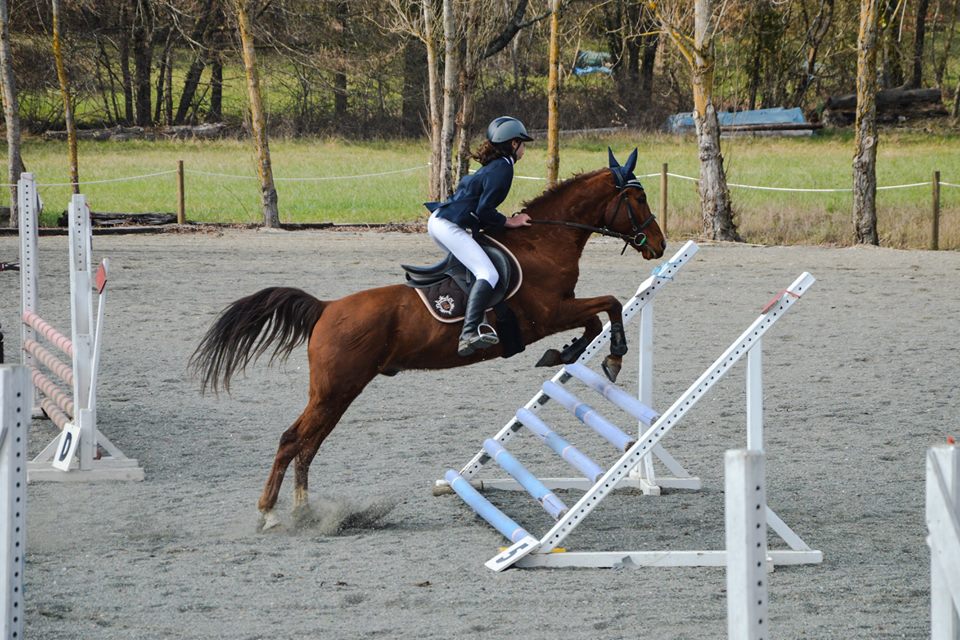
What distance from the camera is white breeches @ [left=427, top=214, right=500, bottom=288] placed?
21.0ft

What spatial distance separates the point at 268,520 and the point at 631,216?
102 inches

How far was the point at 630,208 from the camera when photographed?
22.5 ft

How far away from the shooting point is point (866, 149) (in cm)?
1894

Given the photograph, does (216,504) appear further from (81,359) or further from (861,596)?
(861,596)

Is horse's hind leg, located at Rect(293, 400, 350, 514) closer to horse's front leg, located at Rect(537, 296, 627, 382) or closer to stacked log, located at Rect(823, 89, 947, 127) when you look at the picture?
horse's front leg, located at Rect(537, 296, 627, 382)

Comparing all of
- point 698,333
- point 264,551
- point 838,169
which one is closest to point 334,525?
point 264,551

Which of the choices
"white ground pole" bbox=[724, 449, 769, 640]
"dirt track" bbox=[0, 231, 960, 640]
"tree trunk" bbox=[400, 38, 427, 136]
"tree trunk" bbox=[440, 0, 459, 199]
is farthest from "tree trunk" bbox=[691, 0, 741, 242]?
"tree trunk" bbox=[400, 38, 427, 136]

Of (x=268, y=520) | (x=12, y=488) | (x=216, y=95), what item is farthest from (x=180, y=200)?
(x=216, y=95)

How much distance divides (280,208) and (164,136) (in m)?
14.9

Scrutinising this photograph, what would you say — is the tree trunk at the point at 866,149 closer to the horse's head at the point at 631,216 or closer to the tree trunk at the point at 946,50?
the horse's head at the point at 631,216

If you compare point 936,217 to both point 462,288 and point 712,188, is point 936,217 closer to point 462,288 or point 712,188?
point 712,188

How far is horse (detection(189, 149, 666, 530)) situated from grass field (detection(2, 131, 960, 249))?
43.8 feet

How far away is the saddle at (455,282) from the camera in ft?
21.1

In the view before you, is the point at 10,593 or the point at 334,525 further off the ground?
the point at 10,593
